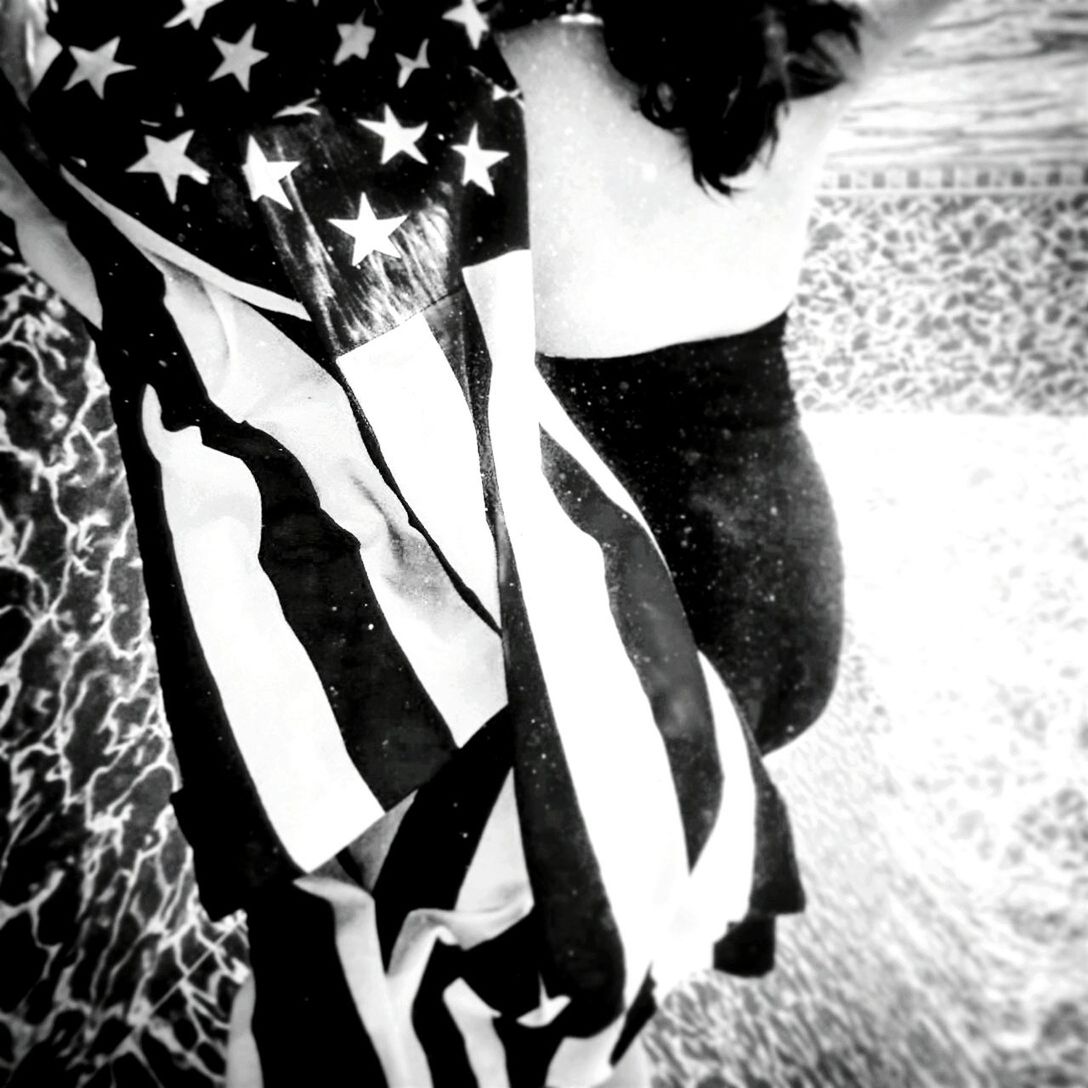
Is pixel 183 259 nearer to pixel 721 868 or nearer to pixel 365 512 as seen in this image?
pixel 365 512

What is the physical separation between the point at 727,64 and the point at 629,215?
147 millimetres

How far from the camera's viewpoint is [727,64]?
1.72 ft

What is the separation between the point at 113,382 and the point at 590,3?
45 centimetres

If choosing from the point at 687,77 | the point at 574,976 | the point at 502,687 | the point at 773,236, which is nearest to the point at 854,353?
the point at 773,236

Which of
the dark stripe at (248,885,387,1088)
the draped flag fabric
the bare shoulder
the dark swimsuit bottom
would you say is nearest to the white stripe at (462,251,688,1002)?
the draped flag fabric

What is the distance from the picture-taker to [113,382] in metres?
0.46

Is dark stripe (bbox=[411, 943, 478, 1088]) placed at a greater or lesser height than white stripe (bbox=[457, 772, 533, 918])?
lesser

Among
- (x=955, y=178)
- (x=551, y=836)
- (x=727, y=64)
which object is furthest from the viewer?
(x=955, y=178)

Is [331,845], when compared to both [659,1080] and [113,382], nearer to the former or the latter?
[113,382]

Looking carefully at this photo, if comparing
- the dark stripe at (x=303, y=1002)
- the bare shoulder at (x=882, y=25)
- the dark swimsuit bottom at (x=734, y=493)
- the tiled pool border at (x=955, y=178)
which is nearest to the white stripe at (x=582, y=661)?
the dark swimsuit bottom at (x=734, y=493)

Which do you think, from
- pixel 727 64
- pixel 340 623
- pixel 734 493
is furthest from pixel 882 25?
pixel 340 623

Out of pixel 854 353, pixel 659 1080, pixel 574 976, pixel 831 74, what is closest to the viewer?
pixel 574 976

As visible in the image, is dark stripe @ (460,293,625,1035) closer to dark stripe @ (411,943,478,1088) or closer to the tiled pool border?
dark stripe @ (411,943,478,1088)

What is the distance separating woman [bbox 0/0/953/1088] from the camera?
1.39 feet
